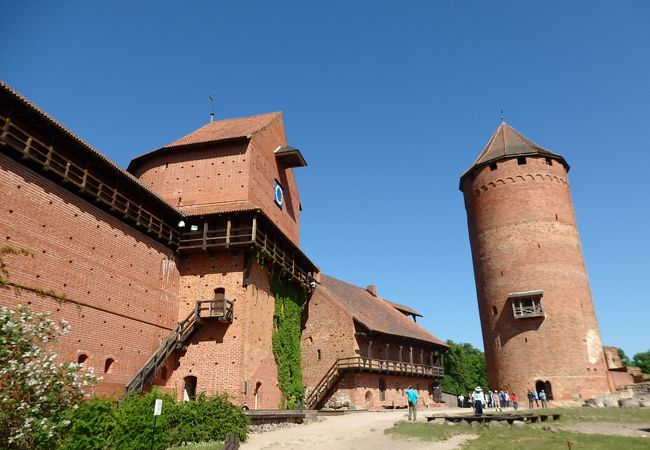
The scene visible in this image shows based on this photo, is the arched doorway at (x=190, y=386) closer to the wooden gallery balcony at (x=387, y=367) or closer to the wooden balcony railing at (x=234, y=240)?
the wooden balcony railing at (x=234, y=240)

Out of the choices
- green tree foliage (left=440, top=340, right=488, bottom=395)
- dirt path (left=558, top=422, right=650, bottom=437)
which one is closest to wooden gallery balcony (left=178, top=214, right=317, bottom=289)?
dirt path (left=558, top=422, right=650, bottom=437)

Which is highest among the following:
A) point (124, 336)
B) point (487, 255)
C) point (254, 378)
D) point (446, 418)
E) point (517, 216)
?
point (517, 216)

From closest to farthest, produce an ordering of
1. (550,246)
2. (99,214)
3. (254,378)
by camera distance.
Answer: (99,214), (254,378), (550,246)

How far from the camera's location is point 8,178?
14.7m

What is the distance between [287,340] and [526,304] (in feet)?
55.4

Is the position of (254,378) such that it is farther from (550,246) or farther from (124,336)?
(550,246)

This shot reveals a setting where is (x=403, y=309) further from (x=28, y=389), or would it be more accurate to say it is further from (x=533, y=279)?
(x=28, y=389)

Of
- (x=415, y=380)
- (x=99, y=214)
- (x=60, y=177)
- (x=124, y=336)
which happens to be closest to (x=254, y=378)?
(x=124, y=336)

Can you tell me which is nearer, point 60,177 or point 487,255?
point 60,177

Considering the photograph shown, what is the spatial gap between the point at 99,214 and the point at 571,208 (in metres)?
31.8

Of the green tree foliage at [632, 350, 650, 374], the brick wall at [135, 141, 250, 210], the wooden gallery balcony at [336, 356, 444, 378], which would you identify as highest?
the brick wall at [135, 141, 250, 210]

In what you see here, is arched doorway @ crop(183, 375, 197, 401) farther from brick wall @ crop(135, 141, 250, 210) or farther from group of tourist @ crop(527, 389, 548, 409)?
group of tourist @ crop(527, 389, 548, 409)

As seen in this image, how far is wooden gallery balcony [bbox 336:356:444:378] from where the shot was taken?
2927 centimetres

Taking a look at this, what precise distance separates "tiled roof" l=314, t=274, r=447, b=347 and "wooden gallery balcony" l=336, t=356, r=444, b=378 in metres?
1.91
